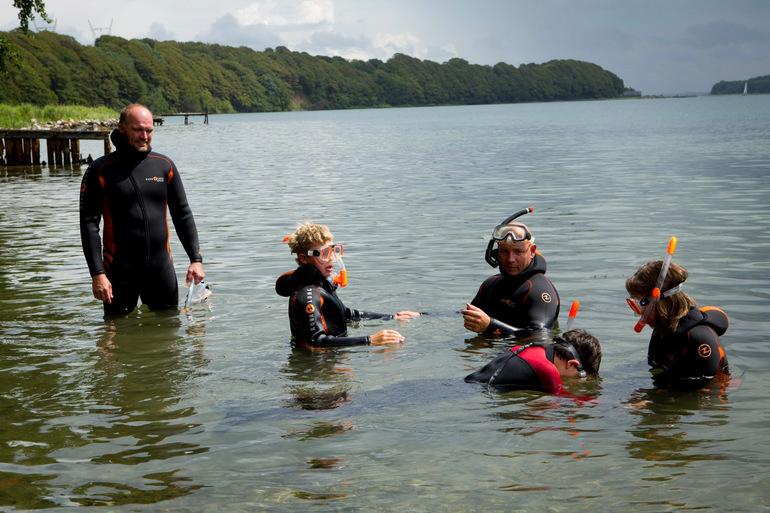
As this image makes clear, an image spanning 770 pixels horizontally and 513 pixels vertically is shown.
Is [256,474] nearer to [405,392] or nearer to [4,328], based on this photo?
[405,392]

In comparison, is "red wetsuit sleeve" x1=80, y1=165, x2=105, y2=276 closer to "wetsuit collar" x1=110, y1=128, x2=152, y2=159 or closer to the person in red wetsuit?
"wetsuit collar" x1=110, y1=128, x2=152, y2=159

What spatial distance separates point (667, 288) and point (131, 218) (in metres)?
5.52

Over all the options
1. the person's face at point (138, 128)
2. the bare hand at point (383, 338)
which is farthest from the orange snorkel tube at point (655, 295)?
the person's face at point (138, 128)

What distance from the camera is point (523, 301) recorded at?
912 cm

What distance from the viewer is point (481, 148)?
5728cm

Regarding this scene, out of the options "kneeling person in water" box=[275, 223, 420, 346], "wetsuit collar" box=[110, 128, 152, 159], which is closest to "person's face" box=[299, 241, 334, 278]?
"kneeling person in water" box=[275, 223, 420, 346]

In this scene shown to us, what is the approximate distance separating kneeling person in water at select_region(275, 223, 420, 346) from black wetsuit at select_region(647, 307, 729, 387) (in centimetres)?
237

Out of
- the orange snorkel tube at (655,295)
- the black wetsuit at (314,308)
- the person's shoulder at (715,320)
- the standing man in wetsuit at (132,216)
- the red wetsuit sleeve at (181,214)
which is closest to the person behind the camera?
the orange snorkel tube at (655,295)

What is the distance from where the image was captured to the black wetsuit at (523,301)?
905cm

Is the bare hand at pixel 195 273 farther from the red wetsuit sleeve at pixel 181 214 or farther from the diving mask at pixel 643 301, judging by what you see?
the diving mask at pixel 643 301

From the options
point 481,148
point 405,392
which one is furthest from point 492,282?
point 481,148

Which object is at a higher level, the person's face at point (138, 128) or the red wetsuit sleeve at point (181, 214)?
the person's face at point (138, 128)

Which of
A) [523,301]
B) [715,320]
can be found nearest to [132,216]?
[523,301]

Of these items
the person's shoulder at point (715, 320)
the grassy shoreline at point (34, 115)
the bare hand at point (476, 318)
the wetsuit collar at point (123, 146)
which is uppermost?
the grassy shoreline at point (34, 115)
